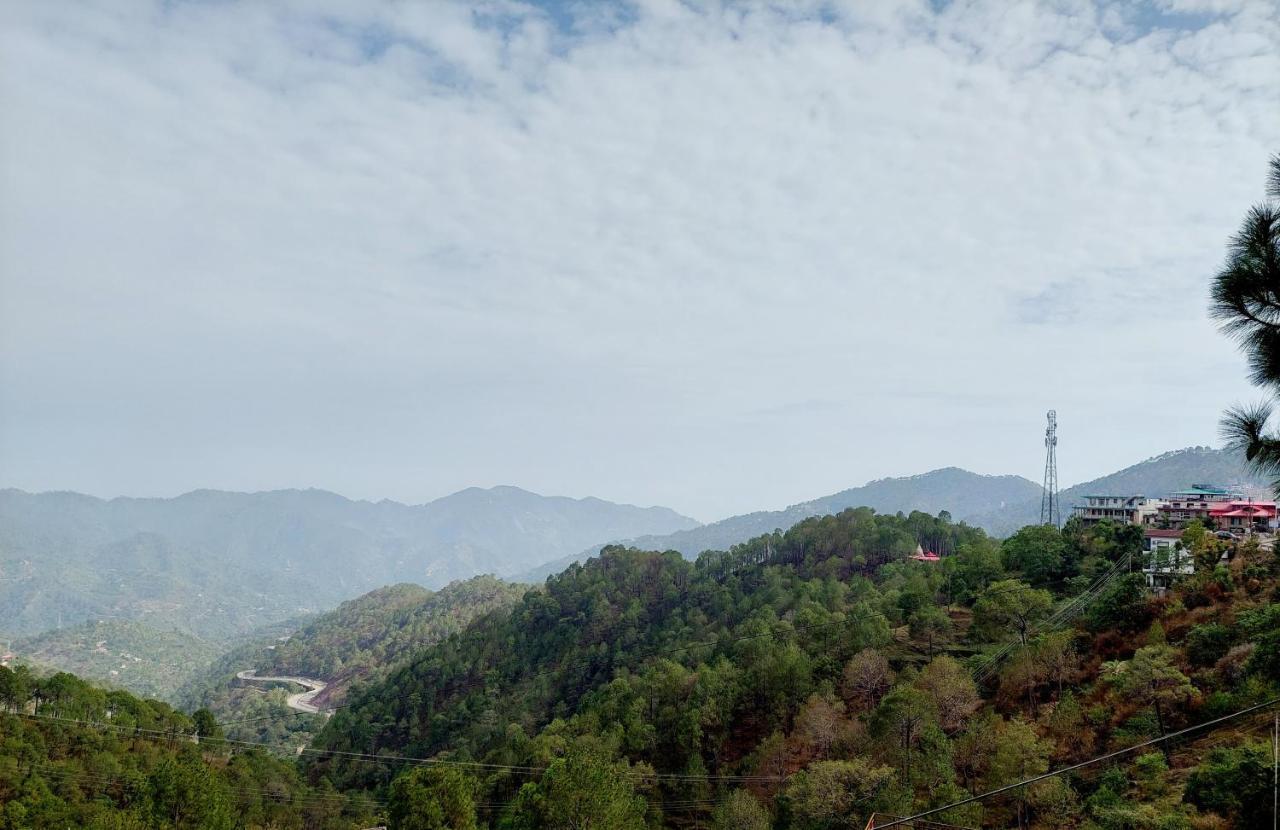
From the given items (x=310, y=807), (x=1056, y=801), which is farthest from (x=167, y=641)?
(x=1056, y=801)

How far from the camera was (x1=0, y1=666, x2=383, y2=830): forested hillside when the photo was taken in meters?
23.2

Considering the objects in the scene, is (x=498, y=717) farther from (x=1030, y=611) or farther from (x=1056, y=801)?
(x=1056, y=801)

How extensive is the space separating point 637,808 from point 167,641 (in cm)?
21050

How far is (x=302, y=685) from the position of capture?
11906cm

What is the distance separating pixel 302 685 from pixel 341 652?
11132mm

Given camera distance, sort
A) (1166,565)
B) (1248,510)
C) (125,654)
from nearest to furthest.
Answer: (1166,565) → (1248,510) → (125,654)

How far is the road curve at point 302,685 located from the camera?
103500 mm

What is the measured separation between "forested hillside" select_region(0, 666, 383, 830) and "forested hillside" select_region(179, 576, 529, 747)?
49892 millimetres

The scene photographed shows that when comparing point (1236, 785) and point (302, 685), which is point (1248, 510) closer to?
point (1236, 785)

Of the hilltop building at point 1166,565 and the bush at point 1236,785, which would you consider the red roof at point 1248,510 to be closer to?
the hilltop building at point 1166,565

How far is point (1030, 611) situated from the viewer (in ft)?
110

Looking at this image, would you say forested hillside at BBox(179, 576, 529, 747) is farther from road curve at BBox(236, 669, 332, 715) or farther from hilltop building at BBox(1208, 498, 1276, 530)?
hilltop building at BBox(1208, 498, 1276, 530)

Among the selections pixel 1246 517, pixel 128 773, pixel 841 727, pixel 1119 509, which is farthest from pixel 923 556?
pixel 128 773

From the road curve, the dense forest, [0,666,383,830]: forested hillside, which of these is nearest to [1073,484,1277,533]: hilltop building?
the dense forest
